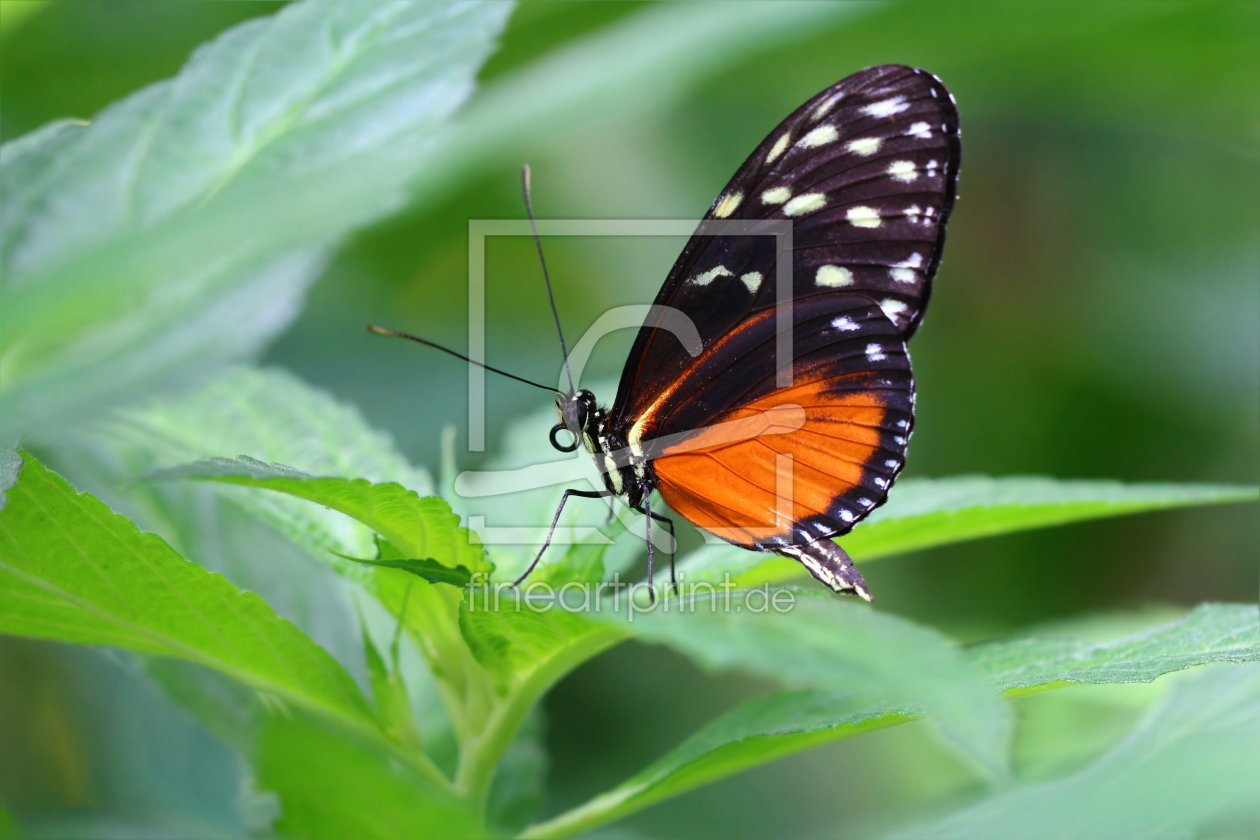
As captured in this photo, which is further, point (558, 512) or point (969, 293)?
point (969, 293)

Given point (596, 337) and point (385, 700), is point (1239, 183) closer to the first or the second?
point (596, 337)

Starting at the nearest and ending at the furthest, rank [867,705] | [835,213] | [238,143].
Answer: [867,705], [238,143], [835,213]

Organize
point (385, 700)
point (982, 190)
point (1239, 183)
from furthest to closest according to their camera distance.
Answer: point (982, 190)
point (1239, 183)
point (385, 700)

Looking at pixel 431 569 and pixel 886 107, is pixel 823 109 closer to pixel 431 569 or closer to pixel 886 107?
pixel 886 107

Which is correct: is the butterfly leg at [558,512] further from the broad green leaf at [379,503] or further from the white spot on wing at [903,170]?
the white spot on wing at [903,170]

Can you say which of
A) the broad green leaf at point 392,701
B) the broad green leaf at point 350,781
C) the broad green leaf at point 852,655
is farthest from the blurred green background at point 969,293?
the broad green leaf at point 852,655

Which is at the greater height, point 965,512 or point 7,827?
point 965,512

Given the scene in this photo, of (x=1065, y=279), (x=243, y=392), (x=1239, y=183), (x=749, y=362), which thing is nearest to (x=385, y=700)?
(x=243, y=392)

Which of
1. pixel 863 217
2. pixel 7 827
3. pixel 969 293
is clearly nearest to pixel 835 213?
pixel 863 217
